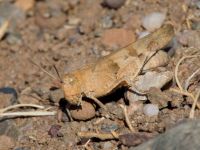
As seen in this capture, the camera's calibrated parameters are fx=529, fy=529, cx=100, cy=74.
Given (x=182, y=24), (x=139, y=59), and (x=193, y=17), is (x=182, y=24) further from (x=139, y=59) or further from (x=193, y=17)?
(x=139, y=59)

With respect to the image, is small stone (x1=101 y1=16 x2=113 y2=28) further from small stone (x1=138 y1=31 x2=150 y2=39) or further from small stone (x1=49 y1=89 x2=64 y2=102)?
small stone (x1=49 y1=89 x2=64 y2=102)

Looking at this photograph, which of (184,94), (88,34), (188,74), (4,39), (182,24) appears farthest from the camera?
(4,39)

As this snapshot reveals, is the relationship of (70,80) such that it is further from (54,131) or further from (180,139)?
(180,139)

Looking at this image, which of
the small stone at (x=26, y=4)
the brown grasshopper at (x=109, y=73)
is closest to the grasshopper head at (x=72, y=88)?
the brown grasshopper at (x=109, y=73)

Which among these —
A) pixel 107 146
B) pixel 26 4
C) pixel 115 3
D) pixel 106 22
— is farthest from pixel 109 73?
pixel 26 4

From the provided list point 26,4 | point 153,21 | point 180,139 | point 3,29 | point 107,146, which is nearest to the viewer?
point 180,139

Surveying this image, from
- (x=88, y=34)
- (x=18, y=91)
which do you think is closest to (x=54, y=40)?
(x=88, y=34)

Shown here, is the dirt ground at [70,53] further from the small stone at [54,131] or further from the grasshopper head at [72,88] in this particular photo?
the grasshopper head at [72,88]

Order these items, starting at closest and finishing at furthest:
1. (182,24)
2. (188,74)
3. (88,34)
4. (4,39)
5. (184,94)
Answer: (184,94)
(188,74)
(182,24)
(88,34)
(4,39)
